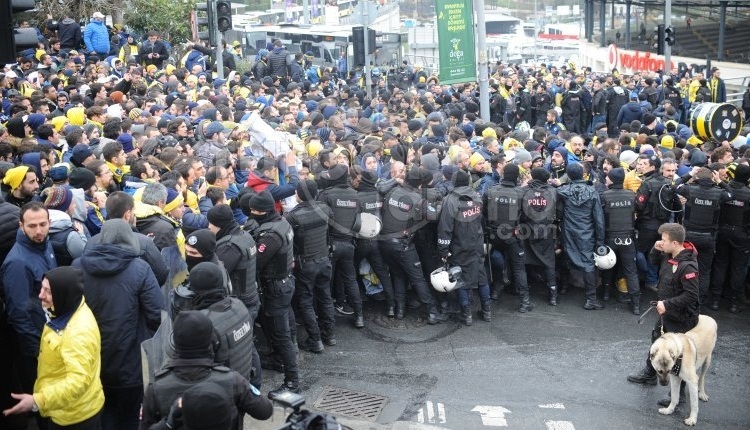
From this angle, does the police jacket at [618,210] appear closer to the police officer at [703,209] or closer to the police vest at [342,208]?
the police officer at [703,209]

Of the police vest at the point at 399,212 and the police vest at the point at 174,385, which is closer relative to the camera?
the police vest at the point at 174,385

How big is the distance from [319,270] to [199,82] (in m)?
10.4

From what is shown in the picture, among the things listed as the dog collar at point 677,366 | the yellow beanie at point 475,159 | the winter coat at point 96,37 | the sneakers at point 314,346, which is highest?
the winter coat at point 96,37

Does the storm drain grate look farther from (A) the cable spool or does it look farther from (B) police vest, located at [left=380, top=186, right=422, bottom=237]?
(A) the cable spool

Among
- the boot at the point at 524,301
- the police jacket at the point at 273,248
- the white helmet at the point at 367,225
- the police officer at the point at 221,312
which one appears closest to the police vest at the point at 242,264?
the police jacket at the point at 273,248

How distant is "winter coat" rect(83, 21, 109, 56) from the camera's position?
20.9m

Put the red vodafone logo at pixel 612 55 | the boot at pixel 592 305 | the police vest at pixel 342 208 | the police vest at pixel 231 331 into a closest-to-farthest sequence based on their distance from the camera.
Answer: the police vest at pixel 231 331
the police vest at pixel 342 208
the boot at pixel 592 305
the red vodafone logo at pixel 612 55

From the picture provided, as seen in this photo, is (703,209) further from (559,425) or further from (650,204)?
(559,425)

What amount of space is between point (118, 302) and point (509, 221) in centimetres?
563

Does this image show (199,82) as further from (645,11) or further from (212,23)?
(645,11)

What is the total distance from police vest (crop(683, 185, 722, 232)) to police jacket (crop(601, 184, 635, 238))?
68cm

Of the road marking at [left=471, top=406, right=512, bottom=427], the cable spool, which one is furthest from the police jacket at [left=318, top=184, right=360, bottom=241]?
the cable spool

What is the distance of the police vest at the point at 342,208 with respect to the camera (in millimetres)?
9680

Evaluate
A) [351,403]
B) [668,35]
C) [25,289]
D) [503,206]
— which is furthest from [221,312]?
[668,35]
